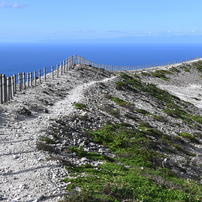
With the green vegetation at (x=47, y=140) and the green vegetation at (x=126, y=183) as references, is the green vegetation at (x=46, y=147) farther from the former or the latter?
the green vegetation at (x=126, y=183)

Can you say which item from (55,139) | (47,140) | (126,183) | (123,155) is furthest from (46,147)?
(123,155)

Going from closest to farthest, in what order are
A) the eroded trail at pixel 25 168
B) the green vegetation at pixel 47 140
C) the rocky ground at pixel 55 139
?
the eroded trail at pixel 25 168, the rocky ground at pixel 55 139, the green vegetation at pixel 47 140

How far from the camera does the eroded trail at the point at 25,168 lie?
7.21 meters

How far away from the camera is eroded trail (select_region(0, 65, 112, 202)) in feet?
23.7

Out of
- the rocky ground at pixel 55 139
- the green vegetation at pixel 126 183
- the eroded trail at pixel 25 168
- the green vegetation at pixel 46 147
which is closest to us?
the eroded trail at pixel 25 168

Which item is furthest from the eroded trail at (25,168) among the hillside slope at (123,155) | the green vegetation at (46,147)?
the hillside slope at (123,155)

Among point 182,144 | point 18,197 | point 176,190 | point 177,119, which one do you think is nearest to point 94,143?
point 176,190

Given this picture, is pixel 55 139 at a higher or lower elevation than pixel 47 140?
lower

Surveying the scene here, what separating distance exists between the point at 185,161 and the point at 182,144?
4.91m

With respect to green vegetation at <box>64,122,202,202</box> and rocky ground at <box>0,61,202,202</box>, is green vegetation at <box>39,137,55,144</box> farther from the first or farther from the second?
green vegetation at <box>64,122,202,202</box>

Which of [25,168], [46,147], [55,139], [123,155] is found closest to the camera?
[25,168]

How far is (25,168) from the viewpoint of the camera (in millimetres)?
8797

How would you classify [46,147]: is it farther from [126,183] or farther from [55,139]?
[126,183]

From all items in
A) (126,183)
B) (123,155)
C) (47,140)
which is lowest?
(123,155)
